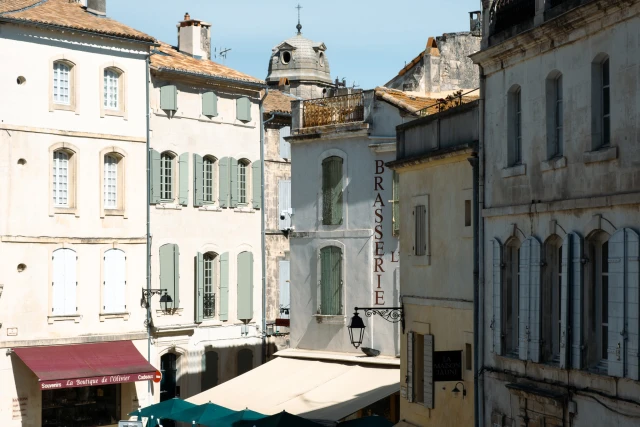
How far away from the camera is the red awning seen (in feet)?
102

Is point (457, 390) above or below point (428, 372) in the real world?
below

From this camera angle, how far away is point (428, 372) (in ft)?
74.3

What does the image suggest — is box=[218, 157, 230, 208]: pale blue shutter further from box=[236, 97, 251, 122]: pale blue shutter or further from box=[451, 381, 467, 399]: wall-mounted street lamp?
box=[451, 381, 467, 399]: wall-mounted street lamp

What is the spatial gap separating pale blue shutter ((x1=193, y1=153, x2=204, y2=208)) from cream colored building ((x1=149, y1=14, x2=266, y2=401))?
0.10ft

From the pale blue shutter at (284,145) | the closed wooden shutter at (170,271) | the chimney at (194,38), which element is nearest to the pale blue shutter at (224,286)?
the closed wooden shutter at (170,271)

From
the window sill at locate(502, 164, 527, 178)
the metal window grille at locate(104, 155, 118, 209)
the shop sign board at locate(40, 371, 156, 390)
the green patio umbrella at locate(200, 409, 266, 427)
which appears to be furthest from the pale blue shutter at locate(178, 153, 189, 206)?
→ the window sill at locate(502, 164, 527, 178)

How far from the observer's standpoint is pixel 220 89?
37.6 metres

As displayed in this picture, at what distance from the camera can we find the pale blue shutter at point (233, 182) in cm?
3734

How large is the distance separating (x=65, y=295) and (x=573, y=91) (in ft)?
63.0

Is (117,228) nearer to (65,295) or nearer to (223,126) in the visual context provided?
(65,295)

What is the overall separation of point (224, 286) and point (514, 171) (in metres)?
19.2

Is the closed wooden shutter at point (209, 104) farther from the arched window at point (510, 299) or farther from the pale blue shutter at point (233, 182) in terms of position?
the arched window at point (510, 299)

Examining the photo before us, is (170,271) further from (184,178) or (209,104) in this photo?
(209,104)

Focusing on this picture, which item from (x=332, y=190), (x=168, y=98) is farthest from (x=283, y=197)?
(x=332, y=190)
